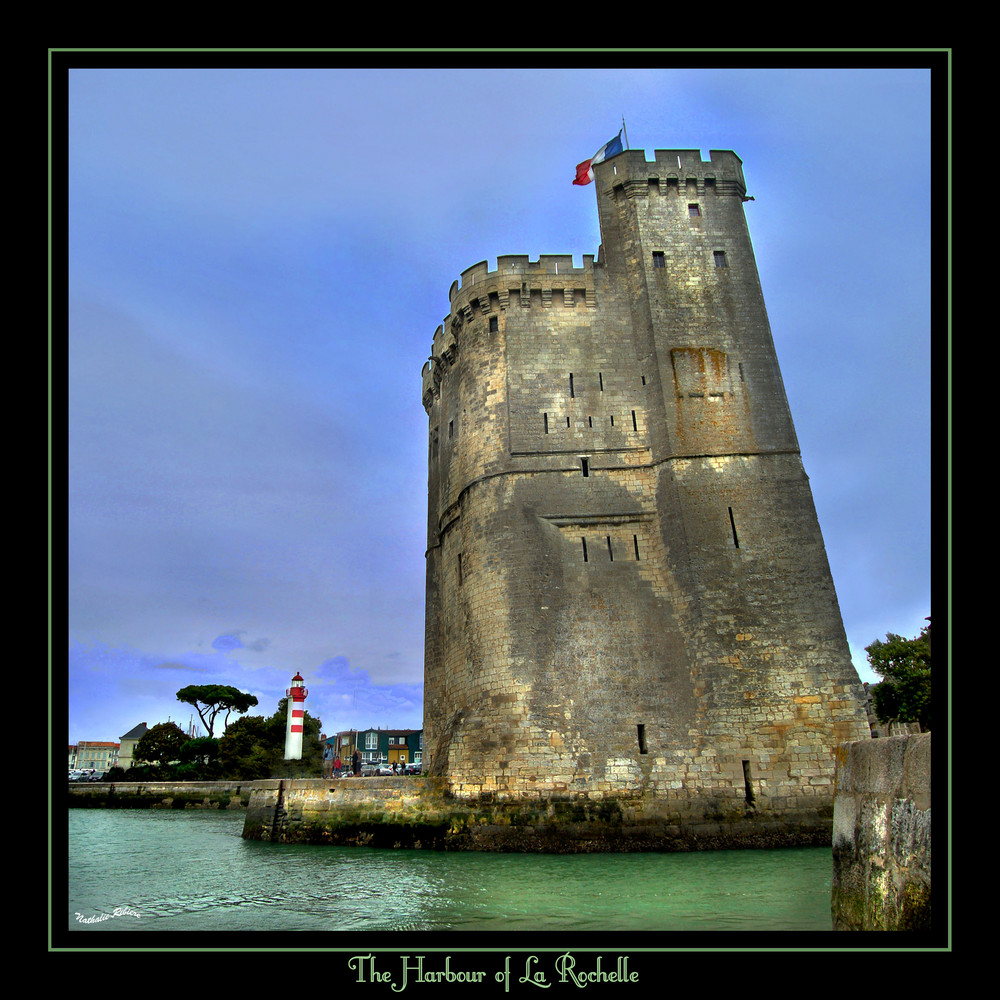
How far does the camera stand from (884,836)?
371 cm

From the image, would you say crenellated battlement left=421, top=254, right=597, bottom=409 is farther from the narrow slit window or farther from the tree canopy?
the tree canopy

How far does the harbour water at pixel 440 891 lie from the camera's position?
7070 mm

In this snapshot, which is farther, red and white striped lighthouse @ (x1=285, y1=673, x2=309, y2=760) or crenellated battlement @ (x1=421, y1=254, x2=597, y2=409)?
red and white striped lighthouse @ (x1=285, y1=673, x2=309, y2=760)

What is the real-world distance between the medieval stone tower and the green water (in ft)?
5.94

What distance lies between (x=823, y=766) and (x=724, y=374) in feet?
30.3

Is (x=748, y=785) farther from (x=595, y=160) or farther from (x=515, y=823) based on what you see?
(x=595, y=160)

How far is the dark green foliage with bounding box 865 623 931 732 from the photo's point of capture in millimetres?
24328

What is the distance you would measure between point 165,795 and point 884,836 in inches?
1519

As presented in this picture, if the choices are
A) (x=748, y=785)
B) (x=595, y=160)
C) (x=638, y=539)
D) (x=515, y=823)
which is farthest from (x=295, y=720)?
(x=595, y=160)
